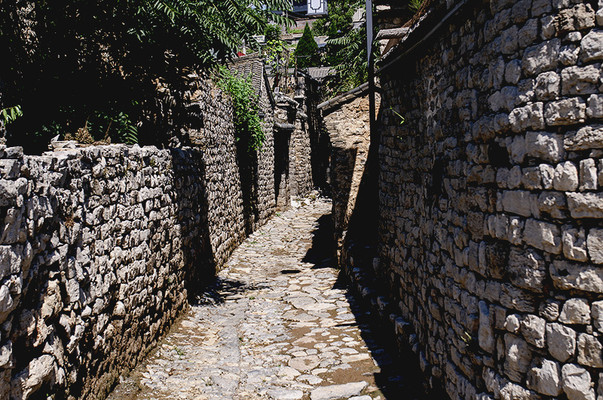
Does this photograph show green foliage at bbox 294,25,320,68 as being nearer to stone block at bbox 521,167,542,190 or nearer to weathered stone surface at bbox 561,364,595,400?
stone block at bbox 521,167,542,190

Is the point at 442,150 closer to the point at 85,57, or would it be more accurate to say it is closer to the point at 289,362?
the point at 289,362

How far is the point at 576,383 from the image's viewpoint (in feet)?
7.89

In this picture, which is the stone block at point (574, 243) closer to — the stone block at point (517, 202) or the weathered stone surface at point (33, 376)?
the stone block at point (517, 202)

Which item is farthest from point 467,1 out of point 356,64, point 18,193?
point 356,64

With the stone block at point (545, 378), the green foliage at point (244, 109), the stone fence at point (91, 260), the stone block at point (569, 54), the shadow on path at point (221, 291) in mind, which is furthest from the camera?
the green foliage at point (244, 109)

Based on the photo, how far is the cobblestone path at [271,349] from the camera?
4871 mm

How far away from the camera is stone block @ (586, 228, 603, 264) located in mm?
2316

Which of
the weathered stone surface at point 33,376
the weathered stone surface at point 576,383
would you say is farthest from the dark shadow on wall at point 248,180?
the weathered stone surface at point 576,383

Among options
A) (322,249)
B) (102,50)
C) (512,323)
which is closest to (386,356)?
(512,323)

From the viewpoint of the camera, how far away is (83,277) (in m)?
4.00

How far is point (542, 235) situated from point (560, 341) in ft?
1.70

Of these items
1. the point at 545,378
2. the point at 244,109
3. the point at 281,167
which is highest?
the point at 244,109

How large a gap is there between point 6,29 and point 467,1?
5.80m

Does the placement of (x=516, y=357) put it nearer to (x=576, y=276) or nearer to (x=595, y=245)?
(x=576, y=276)
